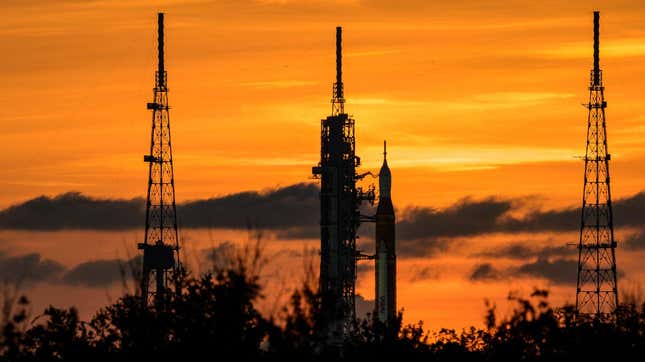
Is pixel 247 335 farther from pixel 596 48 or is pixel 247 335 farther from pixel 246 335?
pixel 596 48

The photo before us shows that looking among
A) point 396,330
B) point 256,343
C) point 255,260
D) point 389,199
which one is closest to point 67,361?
point 256,343

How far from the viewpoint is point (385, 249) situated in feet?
626

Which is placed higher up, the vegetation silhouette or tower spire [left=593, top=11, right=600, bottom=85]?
tower spire [left=593, top=11, right=600, bottom=85]

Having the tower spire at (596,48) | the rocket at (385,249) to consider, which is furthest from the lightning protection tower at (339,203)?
the tower spire at (596,48)

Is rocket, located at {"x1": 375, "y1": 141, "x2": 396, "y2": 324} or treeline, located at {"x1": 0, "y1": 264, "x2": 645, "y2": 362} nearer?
treeline, located at {"x1": 0, "y1": 264, "x2": 645, "y2": 362}

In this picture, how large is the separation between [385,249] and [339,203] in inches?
570

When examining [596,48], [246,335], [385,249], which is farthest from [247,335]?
[385,249]

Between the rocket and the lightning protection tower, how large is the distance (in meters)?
10.1

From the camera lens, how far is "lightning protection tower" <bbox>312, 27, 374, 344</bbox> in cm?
17512

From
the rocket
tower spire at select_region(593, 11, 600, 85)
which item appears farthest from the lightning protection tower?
tower spire at select_region(593, 11, 600, 85)

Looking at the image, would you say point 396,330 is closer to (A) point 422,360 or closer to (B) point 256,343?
(A) point 422,360

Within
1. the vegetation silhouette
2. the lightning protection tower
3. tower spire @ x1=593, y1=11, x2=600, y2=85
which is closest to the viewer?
the vegetation silhouette

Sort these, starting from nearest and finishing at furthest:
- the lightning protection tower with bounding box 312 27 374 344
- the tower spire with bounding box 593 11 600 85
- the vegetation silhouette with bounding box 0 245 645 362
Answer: the vegetation silhouette with bounding box 0 245 645 362 → the tower spire with bounding box 593 11 600 85 → the lightning protection tower with bounding box 312 27 374 344

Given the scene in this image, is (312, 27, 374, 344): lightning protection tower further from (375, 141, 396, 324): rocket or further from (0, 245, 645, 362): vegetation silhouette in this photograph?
(0, 245, 645, 362): vegetation silhouette
